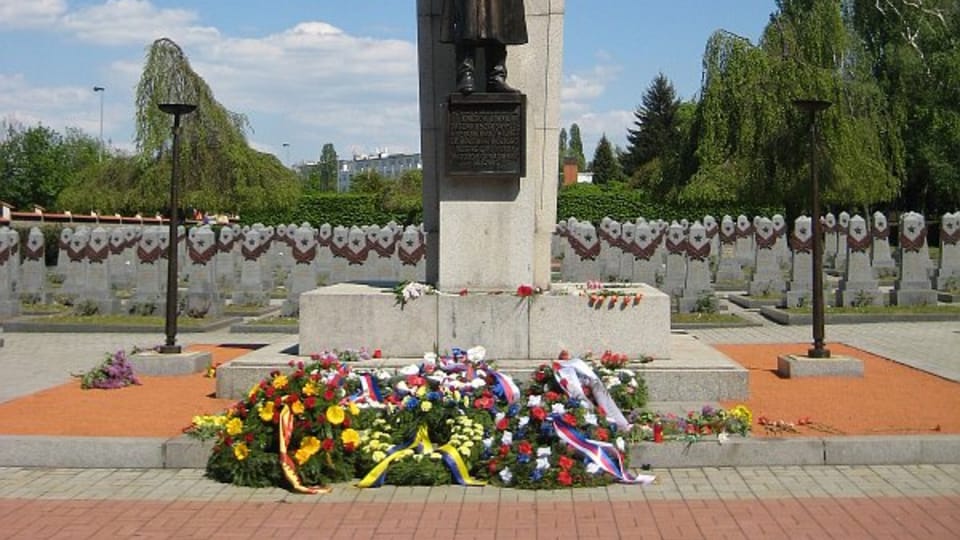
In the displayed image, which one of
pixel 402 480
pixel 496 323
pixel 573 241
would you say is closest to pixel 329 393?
pixel 402 480

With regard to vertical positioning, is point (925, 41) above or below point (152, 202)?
above

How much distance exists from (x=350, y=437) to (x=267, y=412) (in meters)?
0.59

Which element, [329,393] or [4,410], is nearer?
[329,393]

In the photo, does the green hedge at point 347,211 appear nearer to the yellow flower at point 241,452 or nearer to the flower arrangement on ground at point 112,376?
the flower arrangement on ground at point 112,376

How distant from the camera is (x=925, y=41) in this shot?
141ft

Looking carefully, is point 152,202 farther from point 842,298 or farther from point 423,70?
point 423,70

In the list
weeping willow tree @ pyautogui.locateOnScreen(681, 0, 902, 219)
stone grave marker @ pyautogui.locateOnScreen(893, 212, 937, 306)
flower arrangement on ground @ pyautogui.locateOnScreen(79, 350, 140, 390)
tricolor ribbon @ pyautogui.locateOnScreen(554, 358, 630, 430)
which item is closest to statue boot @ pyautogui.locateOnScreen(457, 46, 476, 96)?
tricolor ribbon @ pyautogui.locateOnScreen(554, 358, 630, 430)

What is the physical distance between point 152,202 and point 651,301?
109 feet

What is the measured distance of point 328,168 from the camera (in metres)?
122

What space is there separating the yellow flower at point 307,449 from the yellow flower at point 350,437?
0.56 feet

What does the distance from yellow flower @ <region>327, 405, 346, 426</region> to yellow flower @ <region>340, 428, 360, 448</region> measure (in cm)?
8

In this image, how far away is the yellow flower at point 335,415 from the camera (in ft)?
22.9

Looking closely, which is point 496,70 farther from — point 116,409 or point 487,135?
point 116,409

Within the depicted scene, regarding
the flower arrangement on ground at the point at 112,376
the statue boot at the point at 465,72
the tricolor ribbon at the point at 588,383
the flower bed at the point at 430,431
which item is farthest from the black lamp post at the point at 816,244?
the flower arrangement on ground at the point at 112,376
